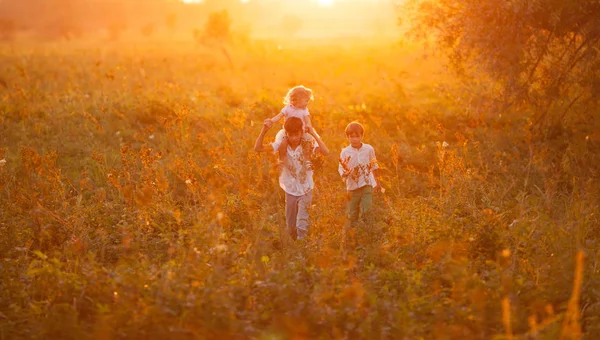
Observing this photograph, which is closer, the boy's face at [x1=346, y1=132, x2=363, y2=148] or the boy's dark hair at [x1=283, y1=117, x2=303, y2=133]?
the boy's dark hair at [x1=283, y1=117, x2=303, y2=133]

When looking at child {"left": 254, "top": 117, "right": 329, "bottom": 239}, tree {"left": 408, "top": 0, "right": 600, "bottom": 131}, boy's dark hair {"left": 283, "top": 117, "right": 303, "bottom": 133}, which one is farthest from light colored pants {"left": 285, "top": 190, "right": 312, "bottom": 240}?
tree {"left": 408, "top": 0, "right": 600, "bottom": 131}

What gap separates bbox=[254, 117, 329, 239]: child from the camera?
6828 mm

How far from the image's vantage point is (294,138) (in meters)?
6.91

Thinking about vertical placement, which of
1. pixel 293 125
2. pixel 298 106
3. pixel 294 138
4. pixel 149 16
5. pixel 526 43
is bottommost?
pixel 294 138

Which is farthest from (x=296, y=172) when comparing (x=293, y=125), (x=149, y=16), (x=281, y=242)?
(x=149, y=16)

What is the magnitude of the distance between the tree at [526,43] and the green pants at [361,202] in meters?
4.00

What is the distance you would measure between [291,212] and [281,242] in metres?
0.93

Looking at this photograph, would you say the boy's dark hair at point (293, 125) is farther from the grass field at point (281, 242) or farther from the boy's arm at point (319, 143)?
the grass field at point (281, 242)

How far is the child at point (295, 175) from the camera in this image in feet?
22.4

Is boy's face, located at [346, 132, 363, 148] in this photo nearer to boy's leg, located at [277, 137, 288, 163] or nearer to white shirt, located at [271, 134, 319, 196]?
white shirt, located at [271, 134, 319, 196]

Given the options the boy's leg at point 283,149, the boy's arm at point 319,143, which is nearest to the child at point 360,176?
the boy's arm at point 319,143

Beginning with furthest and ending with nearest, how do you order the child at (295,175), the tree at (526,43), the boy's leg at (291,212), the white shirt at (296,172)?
the tree at (526,43), the boy's leg at (291,212), the child at (295,175), the white shirt at (296,172)

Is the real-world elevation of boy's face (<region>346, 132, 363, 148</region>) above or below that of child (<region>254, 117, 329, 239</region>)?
above

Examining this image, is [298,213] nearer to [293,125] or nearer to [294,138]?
[294,138]
